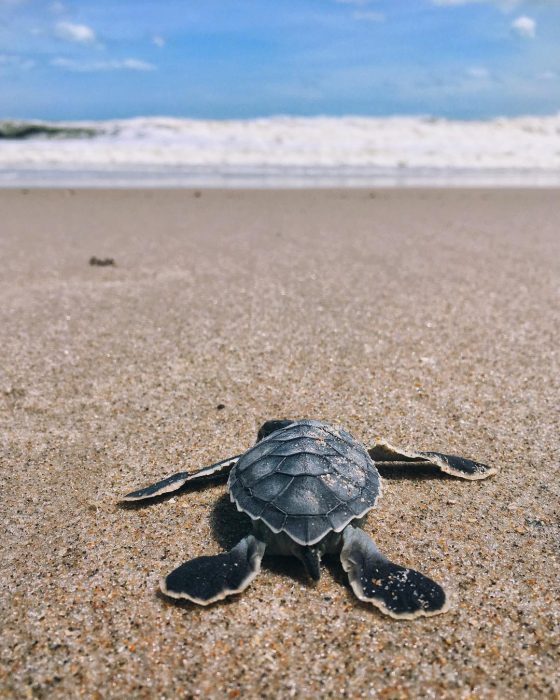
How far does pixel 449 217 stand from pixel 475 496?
243 inches

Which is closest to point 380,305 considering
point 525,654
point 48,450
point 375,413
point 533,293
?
point 533,293

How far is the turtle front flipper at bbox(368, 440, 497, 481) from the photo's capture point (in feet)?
7.54

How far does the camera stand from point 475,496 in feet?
7.33

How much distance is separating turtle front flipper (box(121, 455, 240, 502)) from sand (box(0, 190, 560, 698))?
0.06 metres

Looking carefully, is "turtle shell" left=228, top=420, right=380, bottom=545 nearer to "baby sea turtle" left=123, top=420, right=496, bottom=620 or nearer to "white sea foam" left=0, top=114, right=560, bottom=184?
"baby sea turtle" left=123, top=420, right=496, bottom=620

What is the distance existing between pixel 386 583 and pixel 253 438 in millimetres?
1037

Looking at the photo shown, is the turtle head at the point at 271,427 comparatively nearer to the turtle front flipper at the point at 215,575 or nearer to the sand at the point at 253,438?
the sand at the point at 253,438

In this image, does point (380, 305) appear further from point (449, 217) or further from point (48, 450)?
point (449, 217)

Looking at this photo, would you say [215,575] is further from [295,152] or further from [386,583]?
[295,152]

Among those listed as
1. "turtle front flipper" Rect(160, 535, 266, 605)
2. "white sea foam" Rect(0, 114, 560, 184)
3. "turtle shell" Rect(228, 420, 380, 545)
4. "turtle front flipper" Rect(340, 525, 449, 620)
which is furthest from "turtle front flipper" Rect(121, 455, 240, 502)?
"white sea foam" Rect(0, 114, 560, 184)

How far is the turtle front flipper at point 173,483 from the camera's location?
2162mm

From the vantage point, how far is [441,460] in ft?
Answer: 7.62

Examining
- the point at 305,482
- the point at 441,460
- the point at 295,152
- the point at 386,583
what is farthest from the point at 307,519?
the point at 295,152

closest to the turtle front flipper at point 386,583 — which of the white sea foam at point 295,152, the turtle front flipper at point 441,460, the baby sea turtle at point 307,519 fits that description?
the baby sea turtle at point 307,519
